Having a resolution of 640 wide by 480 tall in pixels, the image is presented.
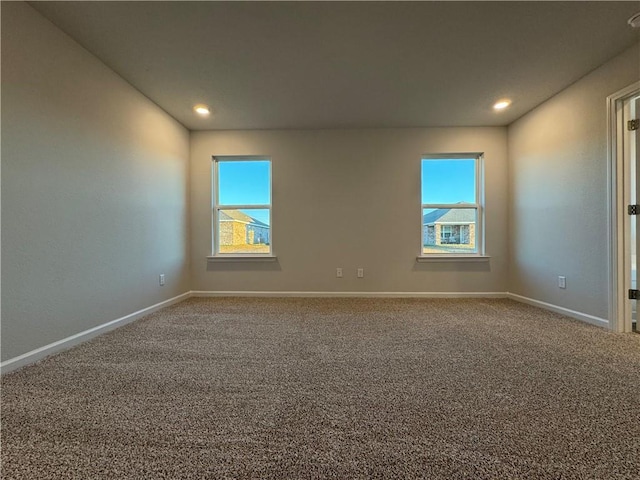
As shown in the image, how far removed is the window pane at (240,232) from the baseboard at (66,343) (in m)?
1.25

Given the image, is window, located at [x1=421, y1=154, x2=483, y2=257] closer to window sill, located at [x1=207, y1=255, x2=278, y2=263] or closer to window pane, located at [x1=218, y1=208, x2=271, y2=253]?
window sill, located at [x1=207, y1=255, x2=278, y2=263]

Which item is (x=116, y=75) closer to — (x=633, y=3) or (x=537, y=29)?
(x=537, y=29)

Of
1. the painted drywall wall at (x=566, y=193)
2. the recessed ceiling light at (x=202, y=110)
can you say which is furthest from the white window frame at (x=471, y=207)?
the recessed ceiling light at (x=202, y=110)

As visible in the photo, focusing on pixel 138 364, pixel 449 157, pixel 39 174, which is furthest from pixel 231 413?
pixel 449 157

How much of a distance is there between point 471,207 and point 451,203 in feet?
0.91

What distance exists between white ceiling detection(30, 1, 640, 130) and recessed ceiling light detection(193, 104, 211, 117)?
0.27ft

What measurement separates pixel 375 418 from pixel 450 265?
2.94 meters

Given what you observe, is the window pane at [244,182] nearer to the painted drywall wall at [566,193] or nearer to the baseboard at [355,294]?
the baseboard at [355,294]

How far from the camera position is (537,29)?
1912 mm

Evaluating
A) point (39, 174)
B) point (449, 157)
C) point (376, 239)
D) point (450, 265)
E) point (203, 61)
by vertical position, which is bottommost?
point (450, 265)

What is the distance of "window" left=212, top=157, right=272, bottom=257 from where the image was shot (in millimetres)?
3793

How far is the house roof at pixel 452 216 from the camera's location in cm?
373

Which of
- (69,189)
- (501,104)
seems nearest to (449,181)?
(501,104)

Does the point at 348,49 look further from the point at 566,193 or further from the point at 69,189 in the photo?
the point at 566,193
